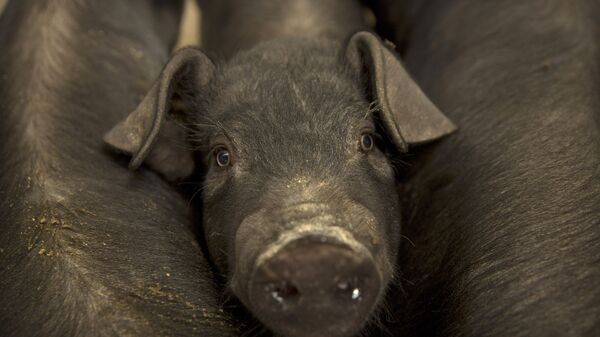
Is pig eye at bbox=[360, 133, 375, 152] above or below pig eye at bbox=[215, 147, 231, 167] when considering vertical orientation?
above

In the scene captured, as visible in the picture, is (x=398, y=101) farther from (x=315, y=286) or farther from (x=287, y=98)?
(x=315, y=286)

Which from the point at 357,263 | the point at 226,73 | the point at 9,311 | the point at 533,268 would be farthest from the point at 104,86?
the point at 533,268

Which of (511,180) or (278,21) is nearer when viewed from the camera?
(511,180)

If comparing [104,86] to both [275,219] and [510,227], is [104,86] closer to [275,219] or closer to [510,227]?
[275,219]

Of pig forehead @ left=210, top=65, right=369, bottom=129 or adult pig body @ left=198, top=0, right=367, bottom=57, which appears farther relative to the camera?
adult pig body @ left=198, top=0, right=367, bottom=57

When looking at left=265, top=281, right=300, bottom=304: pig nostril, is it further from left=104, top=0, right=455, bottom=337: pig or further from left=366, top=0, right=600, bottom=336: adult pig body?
left=366, top=0, right=600, bottom=336: adult pig body

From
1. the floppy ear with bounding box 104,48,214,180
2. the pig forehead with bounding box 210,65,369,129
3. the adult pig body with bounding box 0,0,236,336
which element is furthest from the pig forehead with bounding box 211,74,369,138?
the adult pig body with bounding box 0,0,236,336

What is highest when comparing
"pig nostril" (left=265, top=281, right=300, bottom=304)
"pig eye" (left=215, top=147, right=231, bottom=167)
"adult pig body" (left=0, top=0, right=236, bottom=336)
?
"pig nostril" (left=265, top=281, right=300, bottom=304)

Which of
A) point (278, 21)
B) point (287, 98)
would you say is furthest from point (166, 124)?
point (278, 21)
